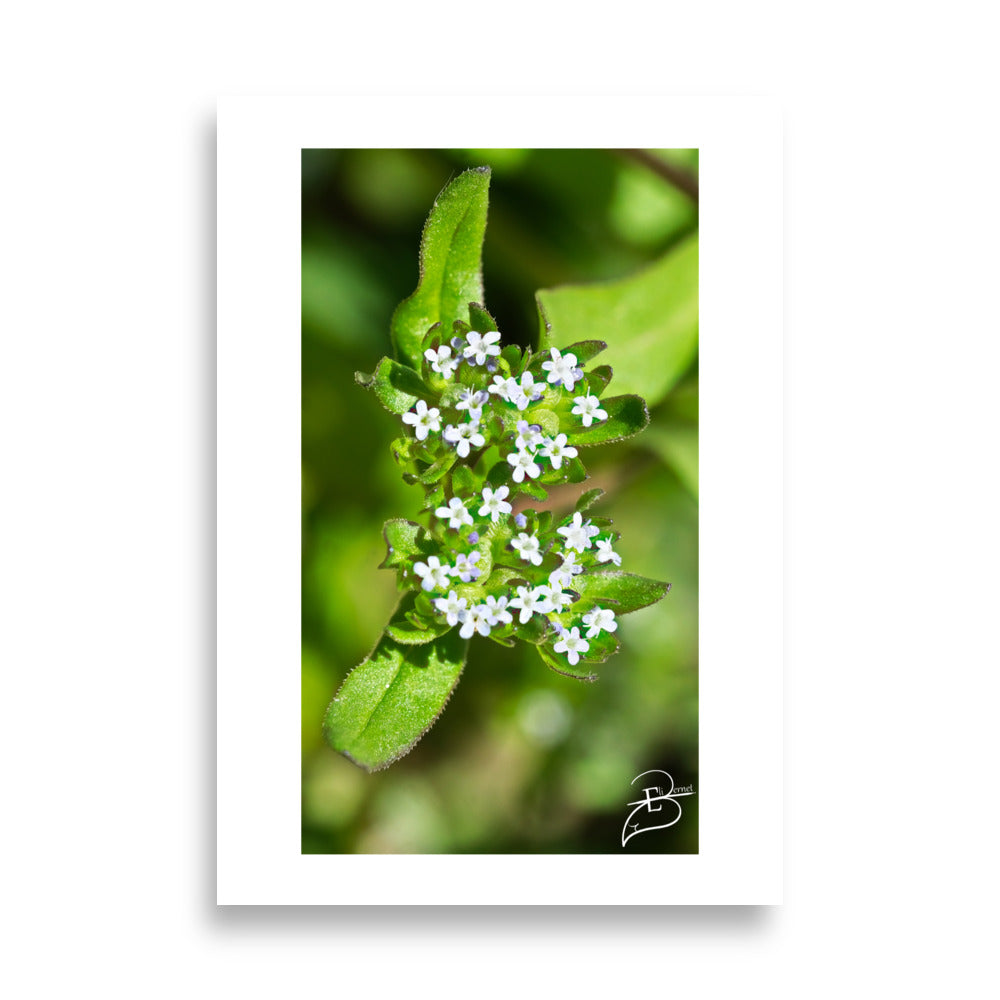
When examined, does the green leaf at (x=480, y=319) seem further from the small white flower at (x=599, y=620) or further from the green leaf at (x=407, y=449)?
the small white flower at (x=599, y=620)

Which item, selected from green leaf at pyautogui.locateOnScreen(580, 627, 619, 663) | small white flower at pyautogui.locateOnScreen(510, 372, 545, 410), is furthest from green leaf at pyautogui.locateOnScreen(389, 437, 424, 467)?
green leaf at pyautogui.locateOnScreen(580, 627, 619, 663)
